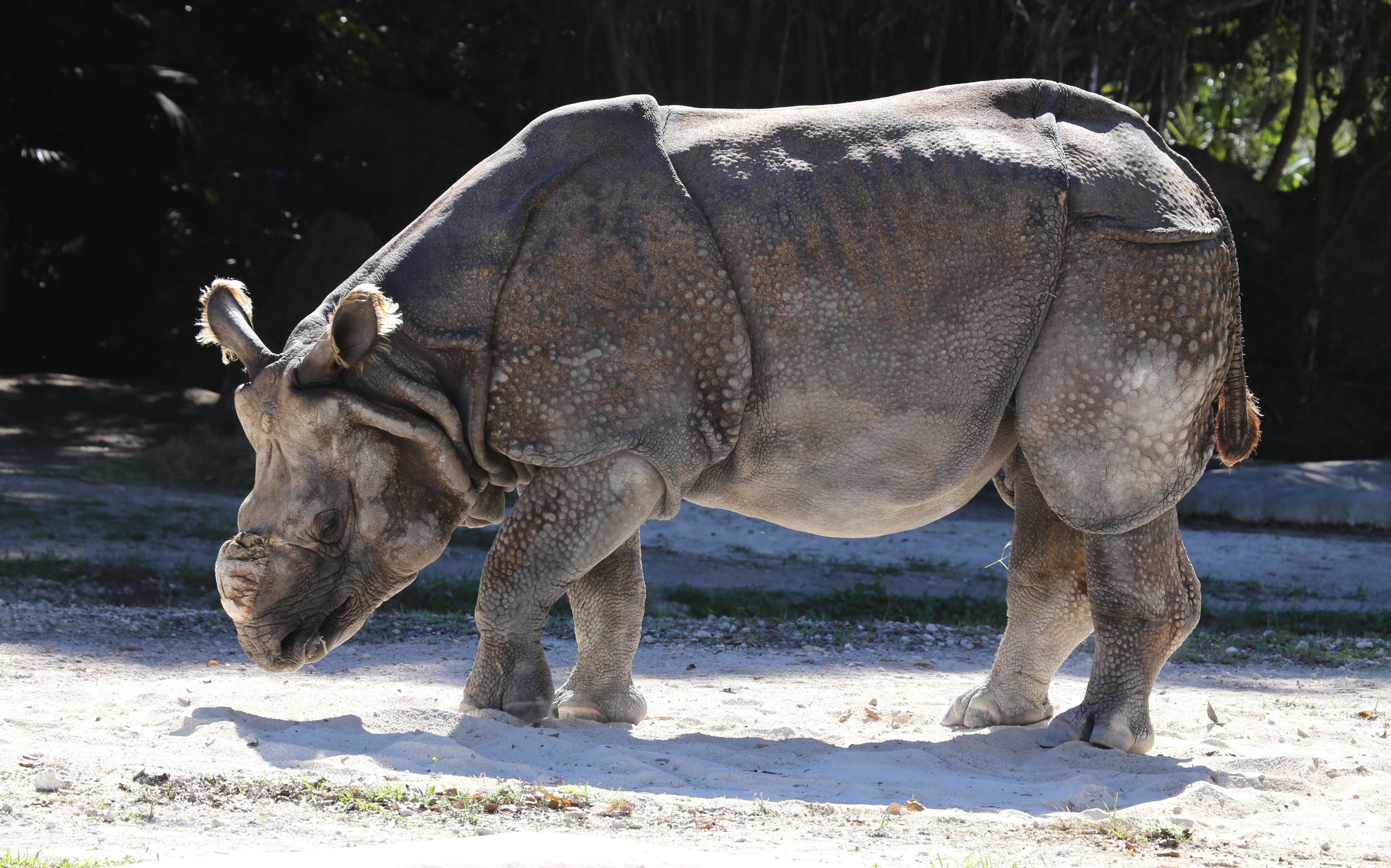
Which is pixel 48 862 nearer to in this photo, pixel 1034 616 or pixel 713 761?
pixel 713 761

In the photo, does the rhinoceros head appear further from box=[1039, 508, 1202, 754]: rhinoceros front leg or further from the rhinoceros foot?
box=[1039, 508, 1202, 754]: rhinoceros front leg

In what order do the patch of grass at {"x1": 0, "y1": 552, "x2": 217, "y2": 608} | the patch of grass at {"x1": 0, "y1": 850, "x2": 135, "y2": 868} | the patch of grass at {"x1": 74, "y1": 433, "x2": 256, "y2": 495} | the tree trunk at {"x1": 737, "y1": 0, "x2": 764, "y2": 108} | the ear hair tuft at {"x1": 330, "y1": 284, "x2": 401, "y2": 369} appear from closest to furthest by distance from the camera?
the patch of grass at {"x1": 0, "y1": 850, "x2": 135, "y2": 868}, the ear hair tuft at {"x1": 330, "y1": 284, "x2": 401, "y2": 369}, the patch of grass at {"x1": 0, "y1": 552, "x2": 217, "y2": 608}, the patch of grass at {"x1": 74, "y1": 433, "x2": 256, "y2": 495}, the tree trunk at {"x1": 737, "y1": 0, "x2": 764, "y2": 108}

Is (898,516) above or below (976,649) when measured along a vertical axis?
above

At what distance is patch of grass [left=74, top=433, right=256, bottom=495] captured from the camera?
40.8ft

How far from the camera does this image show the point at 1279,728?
5371 mm

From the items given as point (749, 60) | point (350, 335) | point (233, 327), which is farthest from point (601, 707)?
point (749, 60)

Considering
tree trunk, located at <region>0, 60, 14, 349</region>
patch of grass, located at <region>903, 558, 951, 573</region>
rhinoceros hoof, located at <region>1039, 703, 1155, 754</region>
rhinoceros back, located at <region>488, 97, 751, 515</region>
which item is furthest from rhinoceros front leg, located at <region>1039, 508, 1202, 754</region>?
tree trunk, located at <region>0, 60, 14, 349</region>

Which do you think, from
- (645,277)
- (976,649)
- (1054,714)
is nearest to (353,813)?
(645,277)

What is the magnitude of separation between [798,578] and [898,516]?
4.63 m

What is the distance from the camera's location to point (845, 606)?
8648 millimetres

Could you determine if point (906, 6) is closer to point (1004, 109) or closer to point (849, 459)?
point (1004, 109)

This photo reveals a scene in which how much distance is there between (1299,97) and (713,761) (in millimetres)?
15093

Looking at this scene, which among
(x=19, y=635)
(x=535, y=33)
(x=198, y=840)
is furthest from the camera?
(x=535, y=33)

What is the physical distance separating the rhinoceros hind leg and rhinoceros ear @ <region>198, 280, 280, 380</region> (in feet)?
4.71
